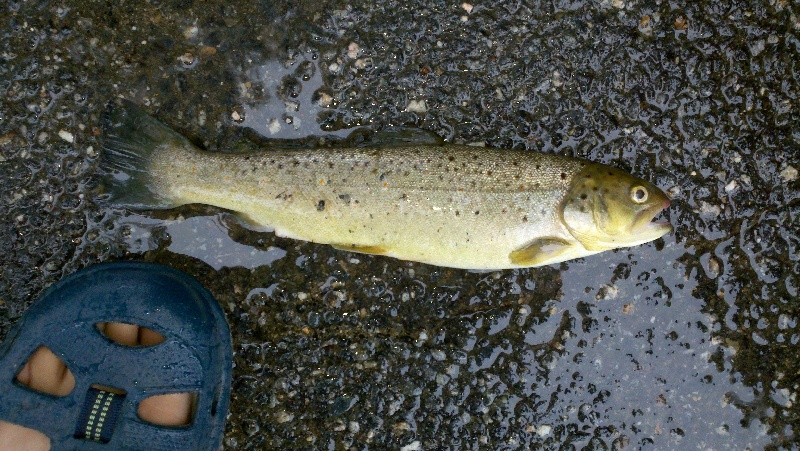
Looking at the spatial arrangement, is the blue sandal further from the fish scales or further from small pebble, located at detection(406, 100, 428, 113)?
small pebble, located at detection(406, 100, 428, 113)

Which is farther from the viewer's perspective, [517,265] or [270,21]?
[270,21]

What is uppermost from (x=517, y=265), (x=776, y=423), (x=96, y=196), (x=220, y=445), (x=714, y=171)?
(x=714, y=171)

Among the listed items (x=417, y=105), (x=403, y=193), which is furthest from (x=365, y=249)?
(x=417, y=105)

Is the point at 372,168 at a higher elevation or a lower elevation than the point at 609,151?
lower

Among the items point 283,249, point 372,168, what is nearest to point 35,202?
point 283,249

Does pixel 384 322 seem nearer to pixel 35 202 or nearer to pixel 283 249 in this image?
pixel 283 249
